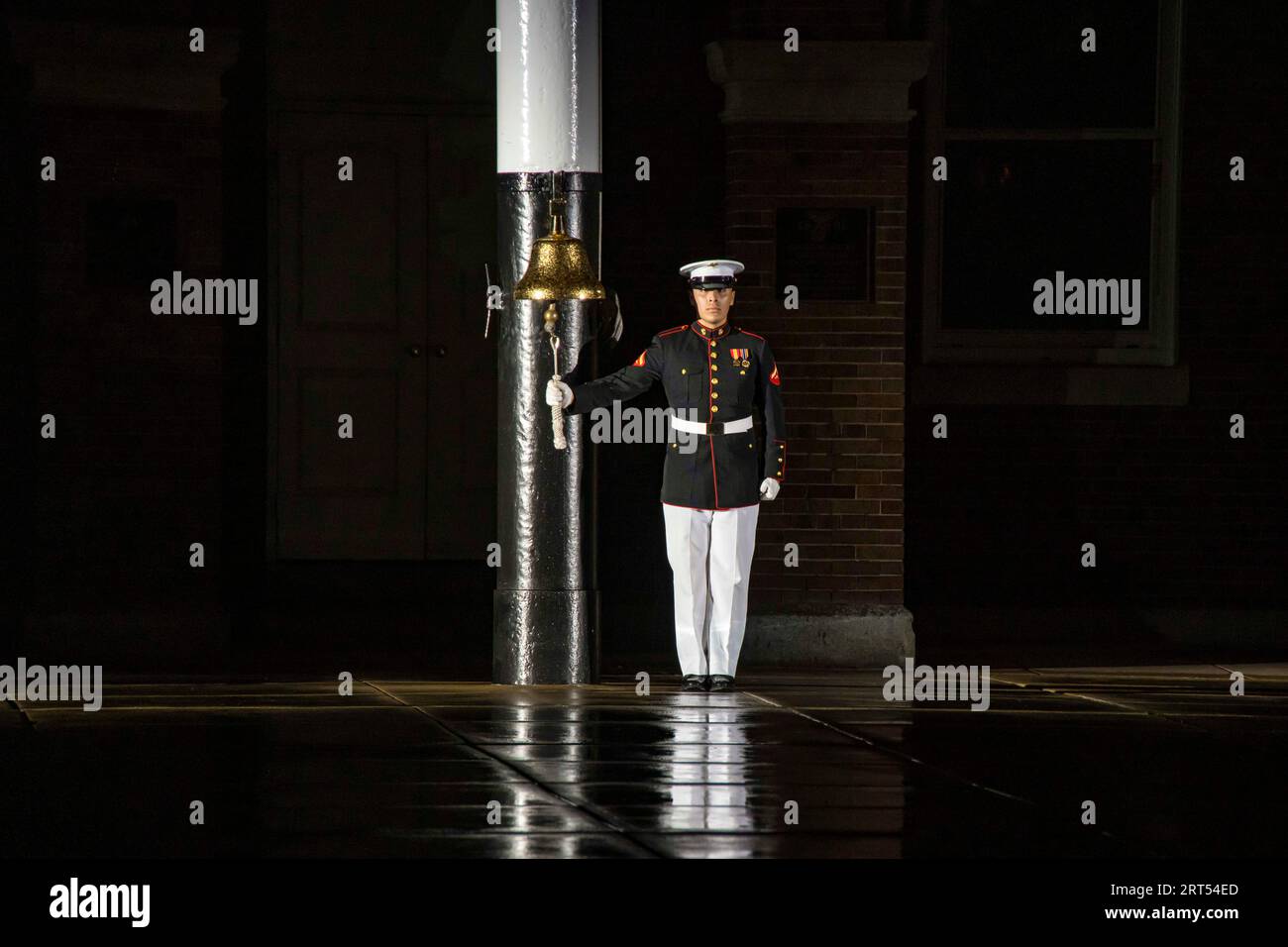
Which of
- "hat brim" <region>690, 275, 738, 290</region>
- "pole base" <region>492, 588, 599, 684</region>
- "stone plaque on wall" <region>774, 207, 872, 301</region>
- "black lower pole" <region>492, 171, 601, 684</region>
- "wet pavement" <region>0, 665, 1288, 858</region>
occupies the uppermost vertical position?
"stone plaque on wall" <region>774, 207, 872, 301</region>

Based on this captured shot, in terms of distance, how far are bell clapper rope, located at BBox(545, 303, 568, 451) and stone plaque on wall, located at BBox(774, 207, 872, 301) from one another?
1.70 meters

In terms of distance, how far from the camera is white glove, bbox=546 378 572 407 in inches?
421

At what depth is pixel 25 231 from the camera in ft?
41.0

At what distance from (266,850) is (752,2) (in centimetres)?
715

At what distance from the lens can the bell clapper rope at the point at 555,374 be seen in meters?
10.8

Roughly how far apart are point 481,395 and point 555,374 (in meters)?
2.82

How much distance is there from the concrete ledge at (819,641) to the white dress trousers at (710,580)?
1.25 metres

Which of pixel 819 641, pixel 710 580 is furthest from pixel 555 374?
pixel 819 641

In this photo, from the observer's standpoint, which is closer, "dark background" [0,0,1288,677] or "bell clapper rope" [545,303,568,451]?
"bell clapper rope" [545,303,568,451]

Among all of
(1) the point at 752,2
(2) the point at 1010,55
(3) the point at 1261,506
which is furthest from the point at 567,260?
(3) the point at 1261,506

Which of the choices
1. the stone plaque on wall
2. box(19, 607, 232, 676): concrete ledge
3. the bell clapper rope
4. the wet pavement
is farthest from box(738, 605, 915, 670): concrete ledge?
box(19, 607, 232, 676): concrete ledge

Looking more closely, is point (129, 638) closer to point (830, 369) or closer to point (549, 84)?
point (549, 84)

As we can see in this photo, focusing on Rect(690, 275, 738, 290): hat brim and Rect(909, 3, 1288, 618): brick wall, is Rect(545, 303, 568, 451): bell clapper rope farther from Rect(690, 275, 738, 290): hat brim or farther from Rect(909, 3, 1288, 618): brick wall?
Rect(909, 3, 1288, 618): brick wall

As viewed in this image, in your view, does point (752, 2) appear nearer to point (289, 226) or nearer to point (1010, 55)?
point (1010, 55)
